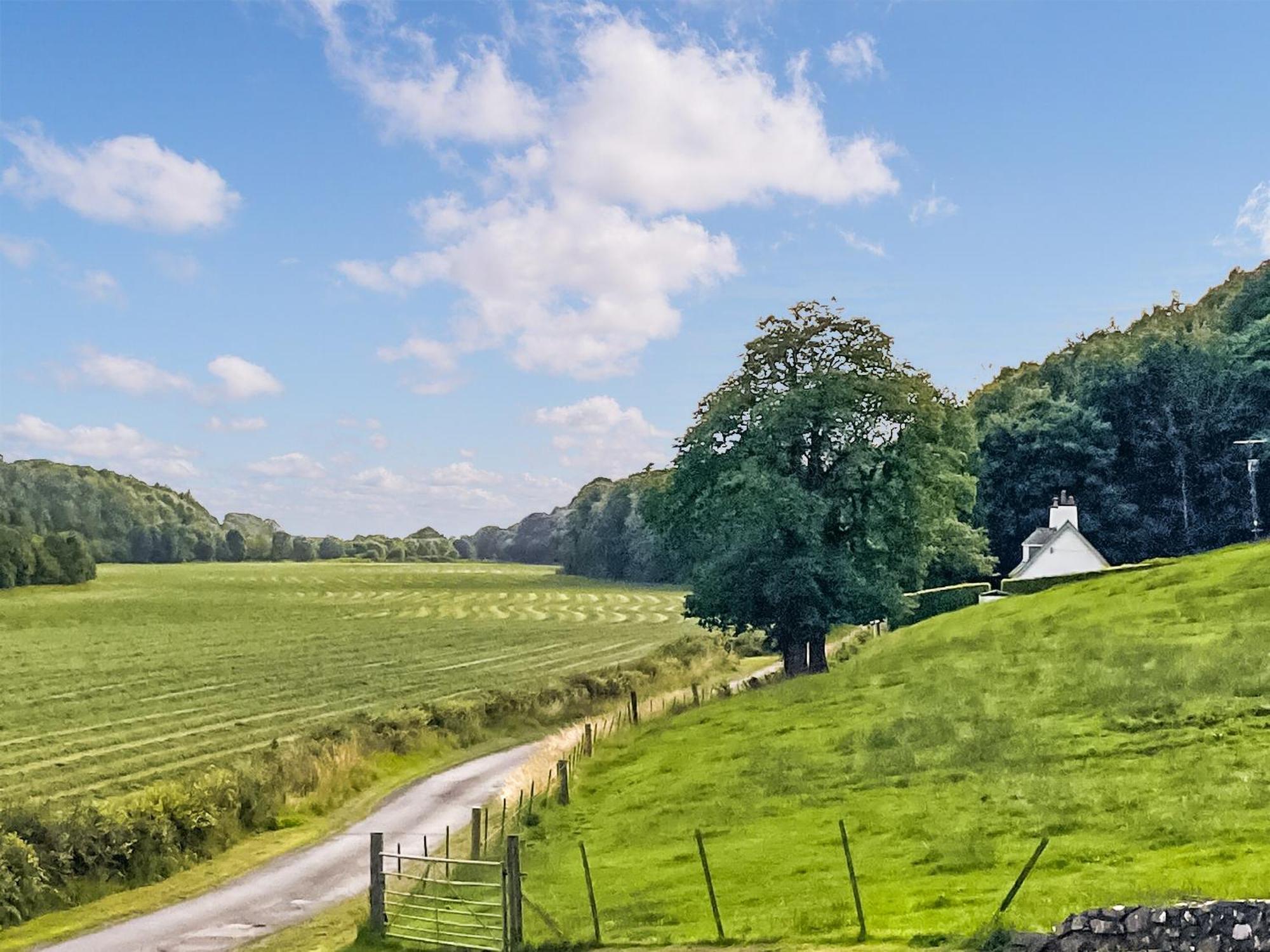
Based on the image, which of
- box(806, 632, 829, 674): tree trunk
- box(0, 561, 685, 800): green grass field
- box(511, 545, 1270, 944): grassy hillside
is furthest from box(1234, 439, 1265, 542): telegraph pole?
box(0, 561, 685, 800): green grass field

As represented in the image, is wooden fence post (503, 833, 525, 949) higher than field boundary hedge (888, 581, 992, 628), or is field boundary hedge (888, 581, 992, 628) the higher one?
field boundary hedge (888, 581, 992, 628)

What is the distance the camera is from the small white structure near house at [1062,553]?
81.4 metres

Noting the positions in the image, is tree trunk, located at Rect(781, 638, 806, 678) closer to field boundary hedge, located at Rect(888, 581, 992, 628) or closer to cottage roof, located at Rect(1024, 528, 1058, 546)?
field boundary hedge, located at Rect(888, 581, 992, 628)

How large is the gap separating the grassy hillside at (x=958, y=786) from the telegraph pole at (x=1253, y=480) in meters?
36.5

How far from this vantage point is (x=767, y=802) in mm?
31406

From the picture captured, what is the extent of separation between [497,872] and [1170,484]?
89.3m

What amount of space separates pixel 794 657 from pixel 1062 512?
3529 centimetres

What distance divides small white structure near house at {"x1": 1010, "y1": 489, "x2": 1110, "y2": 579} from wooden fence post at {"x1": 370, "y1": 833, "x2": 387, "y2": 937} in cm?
6205

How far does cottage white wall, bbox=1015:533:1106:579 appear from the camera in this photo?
8138 centimetres

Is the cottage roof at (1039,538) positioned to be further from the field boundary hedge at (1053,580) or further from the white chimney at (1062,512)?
the field boundary hedge at (1053,580)

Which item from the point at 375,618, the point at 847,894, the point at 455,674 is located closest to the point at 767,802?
the point at 847,894

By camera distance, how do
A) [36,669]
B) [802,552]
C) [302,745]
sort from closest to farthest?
[302,745], [802,552], [36,669]

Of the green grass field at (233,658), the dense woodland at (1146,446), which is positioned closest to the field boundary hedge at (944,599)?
the dense woodland at (1146,446)

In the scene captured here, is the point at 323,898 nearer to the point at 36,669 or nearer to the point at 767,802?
the point at 767,802
